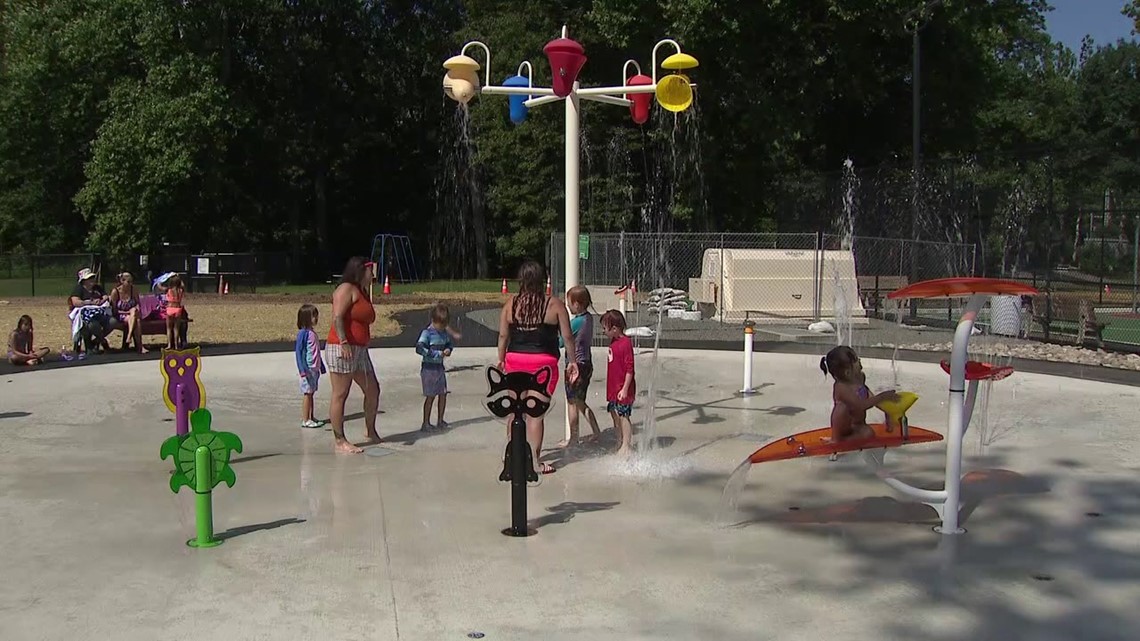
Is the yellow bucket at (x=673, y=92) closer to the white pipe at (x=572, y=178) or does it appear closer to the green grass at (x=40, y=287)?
the white pipe at (x=572, y=178)

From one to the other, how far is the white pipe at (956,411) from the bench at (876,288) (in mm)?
17198

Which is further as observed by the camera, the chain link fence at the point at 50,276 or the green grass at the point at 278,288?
the chain link fence at the point at 50,276

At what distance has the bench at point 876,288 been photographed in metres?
23.0

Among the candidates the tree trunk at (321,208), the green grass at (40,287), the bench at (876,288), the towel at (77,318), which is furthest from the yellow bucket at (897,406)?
the tree trunk at (321,208)

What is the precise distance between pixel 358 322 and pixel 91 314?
891cm

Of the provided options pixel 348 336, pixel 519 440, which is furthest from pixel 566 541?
pixel 348 336

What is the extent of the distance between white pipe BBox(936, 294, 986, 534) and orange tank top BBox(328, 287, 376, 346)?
438 cm

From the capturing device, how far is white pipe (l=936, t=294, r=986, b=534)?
576cm

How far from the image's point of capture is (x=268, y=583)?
16.5 feet

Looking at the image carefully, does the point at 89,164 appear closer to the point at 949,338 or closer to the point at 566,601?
the point at 949,338

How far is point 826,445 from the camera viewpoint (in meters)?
6.35

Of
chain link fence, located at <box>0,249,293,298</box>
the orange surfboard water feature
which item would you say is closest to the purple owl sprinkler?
the orange surfboard water feature

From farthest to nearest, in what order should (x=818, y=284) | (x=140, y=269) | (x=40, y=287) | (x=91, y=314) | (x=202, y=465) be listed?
1. (x=140, y=269)
2. (x=40, y=287)
3. (x=818, y=284)
4. (x=91, y=314)
5. (x=202, y=465)

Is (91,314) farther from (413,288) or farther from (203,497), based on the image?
(413,288)
